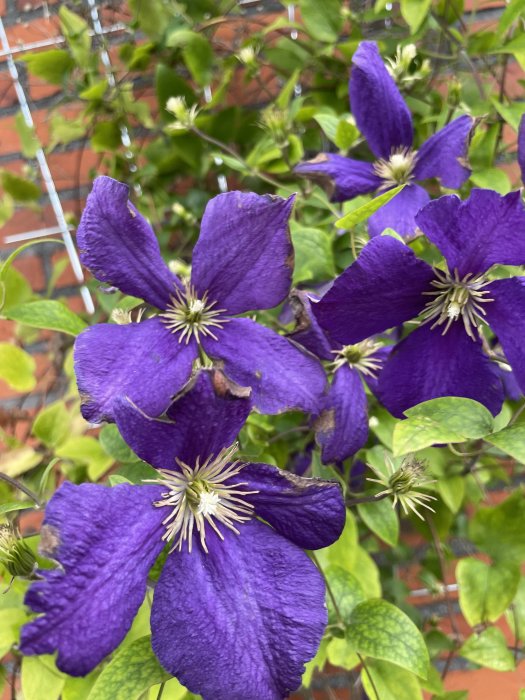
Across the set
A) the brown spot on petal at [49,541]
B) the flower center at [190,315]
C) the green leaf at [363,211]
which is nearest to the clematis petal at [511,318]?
the green leaf at [363,211]

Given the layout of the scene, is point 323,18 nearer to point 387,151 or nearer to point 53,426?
point 387,151

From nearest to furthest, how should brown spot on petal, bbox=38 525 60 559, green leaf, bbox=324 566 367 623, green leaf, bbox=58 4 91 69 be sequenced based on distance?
brown spot on petal, bbox=38 525 60 559
green leaf, bbox=324 566 367 623
green leaf, bbox=58 4 91 69

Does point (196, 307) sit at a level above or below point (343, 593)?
above

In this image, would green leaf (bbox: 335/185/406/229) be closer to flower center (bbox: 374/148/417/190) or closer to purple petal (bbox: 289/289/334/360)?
purple petal (bbox: 289/289/334/360)

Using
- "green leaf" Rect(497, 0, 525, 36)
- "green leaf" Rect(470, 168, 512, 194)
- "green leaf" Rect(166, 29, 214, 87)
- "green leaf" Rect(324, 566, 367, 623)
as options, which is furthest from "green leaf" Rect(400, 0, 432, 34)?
"green leaf" Rect(324, 566, 367, 623)

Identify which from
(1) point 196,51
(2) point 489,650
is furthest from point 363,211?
(1) point 196,51

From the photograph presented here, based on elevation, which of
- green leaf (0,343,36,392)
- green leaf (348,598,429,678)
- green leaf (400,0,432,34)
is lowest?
green leaf (348,598,429,678)

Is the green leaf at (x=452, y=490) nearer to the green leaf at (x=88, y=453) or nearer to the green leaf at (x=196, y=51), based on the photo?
the green leaf at (x=88, y=453)

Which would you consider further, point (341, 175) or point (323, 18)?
point (323, 18)
